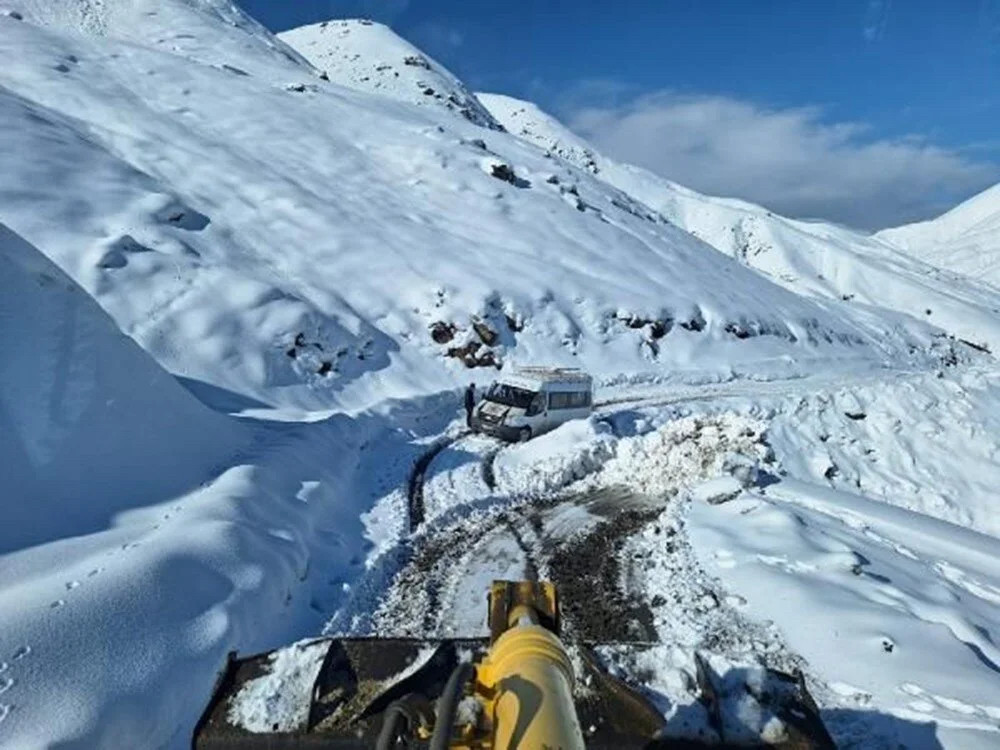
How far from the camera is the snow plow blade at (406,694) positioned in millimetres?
5418

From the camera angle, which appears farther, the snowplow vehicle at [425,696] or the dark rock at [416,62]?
the dark rock at [416,62]

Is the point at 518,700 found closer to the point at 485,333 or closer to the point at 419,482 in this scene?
the point at 419,482

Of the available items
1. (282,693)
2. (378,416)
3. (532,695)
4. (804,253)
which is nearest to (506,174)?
(378,416)

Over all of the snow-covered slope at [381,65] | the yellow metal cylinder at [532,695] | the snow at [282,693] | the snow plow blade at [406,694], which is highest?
the snow-covered slope at [381,65]

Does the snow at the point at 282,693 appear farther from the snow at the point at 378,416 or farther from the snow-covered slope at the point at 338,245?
→ the snow-covered slope at the point at 338,245

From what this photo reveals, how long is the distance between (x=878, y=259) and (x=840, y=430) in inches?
4858

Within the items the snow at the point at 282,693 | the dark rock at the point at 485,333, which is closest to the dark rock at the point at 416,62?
the dark rock at the point at 485,333

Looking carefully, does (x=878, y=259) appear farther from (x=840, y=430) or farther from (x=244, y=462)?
(x=244, y=462)

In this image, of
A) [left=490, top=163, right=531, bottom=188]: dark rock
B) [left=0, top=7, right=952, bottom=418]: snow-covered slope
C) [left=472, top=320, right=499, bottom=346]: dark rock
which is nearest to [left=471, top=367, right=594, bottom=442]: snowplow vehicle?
[left=0, top=7, right=952, bottom=418]: snow-covered slope

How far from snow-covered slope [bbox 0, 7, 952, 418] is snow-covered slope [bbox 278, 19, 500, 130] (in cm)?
3839

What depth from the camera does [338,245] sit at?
37875 millimetres

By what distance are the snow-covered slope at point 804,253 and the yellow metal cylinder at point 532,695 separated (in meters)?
77.3

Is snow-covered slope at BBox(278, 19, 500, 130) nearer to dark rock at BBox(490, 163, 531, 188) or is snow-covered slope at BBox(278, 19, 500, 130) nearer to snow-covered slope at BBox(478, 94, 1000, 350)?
snow-covered slope at BBox(478, 94, 1000, 350)

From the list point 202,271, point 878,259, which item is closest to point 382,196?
point 202,271
